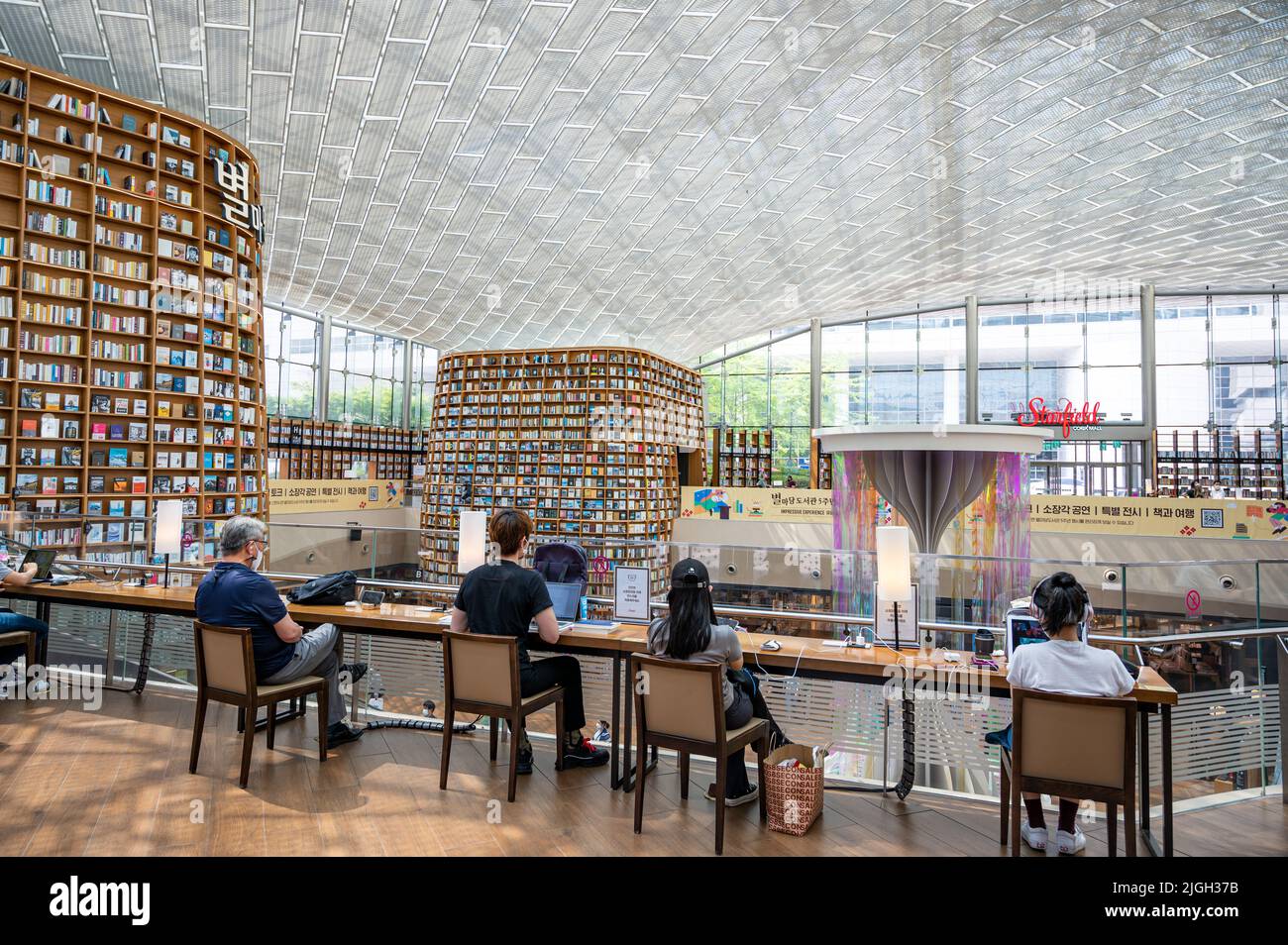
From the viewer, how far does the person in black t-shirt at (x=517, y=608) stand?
2990 mm

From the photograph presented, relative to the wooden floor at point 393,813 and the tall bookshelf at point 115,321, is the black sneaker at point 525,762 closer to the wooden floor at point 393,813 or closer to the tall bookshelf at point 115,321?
the wooden floor at point 393,813

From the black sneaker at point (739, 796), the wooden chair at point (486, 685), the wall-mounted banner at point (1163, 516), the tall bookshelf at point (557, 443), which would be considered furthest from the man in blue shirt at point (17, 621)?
the wall-mounted banner at point (1163, 516)

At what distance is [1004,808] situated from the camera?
2568 mm

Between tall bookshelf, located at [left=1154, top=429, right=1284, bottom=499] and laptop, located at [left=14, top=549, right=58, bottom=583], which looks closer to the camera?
laptop, located at [left=14, top=549, right=58, bottom=583]

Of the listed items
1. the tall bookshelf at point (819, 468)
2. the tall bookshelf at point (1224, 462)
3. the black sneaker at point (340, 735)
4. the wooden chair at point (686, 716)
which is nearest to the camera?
the wooden chair at point (686, 716)

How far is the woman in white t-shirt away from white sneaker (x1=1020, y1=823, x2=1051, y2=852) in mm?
47

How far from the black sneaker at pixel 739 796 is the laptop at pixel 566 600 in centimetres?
105

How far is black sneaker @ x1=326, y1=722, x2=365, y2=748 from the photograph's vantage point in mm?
3449

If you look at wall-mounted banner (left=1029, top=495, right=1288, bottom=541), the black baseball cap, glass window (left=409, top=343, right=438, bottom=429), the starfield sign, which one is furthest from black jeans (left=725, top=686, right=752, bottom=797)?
glass window (left=409, top=343, right=438, bottom=429)

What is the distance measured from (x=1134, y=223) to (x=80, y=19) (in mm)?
15887

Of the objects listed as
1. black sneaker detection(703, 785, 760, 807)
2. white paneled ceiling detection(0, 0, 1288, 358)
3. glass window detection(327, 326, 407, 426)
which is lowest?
black sneaker detection(703, 785, 760, 807)

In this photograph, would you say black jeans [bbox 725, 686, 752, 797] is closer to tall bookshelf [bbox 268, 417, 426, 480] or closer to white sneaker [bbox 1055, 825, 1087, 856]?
white sneaker [bbox 1055, 825, 1087, 856]

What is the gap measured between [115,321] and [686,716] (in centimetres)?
589

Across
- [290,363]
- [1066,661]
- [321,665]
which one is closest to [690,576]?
[1066,661]
